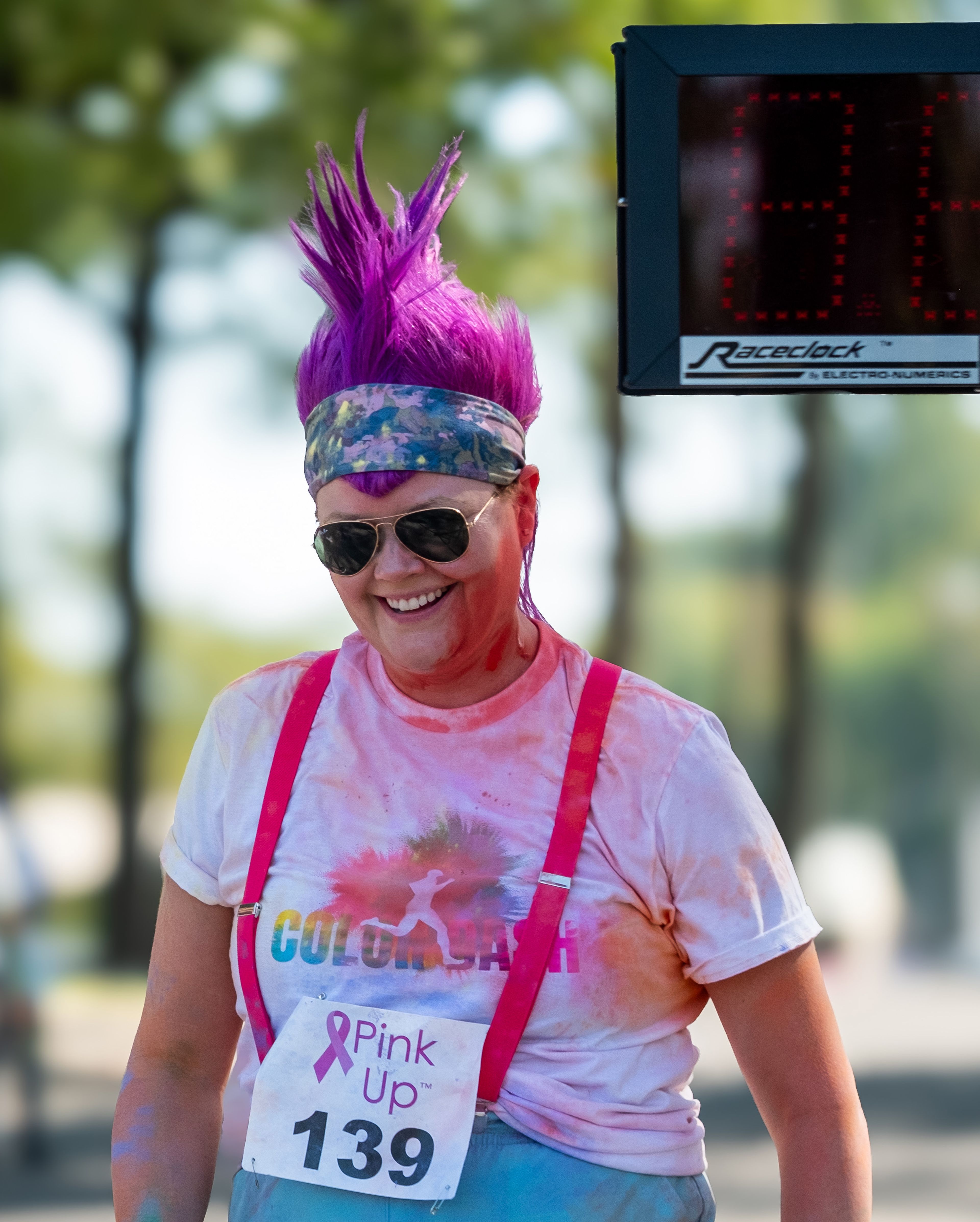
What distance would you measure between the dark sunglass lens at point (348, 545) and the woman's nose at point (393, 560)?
0.01m

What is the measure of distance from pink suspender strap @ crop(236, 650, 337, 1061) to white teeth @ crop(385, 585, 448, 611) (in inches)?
8.1

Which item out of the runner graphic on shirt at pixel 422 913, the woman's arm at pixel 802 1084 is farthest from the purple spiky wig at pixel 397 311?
the woman's arm at pixel 802 1084

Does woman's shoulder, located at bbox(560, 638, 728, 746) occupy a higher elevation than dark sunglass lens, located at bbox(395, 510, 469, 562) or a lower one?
lower

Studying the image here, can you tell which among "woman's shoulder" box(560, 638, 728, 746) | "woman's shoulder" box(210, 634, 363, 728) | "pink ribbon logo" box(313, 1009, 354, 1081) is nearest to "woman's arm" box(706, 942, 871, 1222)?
"woman's shoulder" box(560, 638, 728, 746)

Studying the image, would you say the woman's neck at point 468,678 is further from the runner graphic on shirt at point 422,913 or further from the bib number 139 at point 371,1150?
the bib number 139 at point 371,1150

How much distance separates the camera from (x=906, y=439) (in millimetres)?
11562

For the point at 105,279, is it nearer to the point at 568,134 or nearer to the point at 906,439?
the point at 568,134

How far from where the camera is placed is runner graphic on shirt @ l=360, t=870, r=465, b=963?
174 centimetres

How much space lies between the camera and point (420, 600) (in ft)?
5.89

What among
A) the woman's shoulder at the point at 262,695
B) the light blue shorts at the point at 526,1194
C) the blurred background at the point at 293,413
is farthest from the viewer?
the blurred background at the point at 293,413

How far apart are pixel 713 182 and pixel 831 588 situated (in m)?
9.61

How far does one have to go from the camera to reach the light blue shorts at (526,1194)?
5.51 ft

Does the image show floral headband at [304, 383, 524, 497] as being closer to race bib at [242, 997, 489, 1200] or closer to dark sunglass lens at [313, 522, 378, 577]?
dark sunglass lens at [313, 522, 378, 577]

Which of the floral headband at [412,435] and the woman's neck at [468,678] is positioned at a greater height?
the floral headband at [412,435]
